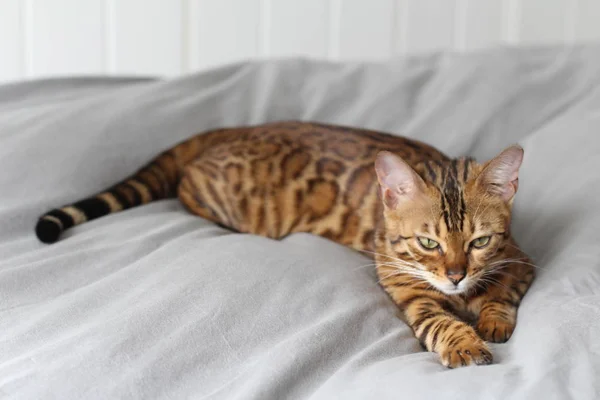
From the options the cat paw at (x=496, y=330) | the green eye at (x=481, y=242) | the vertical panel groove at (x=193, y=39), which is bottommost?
the cat paw at (x=496, y=330)

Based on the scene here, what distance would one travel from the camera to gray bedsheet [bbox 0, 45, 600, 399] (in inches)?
44.1

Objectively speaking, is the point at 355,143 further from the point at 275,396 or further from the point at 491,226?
the point at 275,396

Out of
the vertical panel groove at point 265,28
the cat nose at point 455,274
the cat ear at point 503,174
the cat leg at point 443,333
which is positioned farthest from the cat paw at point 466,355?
the vertical panel groove at point 265,28

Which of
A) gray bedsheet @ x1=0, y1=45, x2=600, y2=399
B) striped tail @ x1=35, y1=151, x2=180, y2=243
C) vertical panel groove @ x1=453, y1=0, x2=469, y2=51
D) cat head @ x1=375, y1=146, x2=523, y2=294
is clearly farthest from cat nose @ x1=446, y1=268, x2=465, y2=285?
vertical panel groove @ x1=453, y1=0, x2=469, y2=51

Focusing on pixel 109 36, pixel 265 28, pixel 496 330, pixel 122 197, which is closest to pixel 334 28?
pixel 265 28

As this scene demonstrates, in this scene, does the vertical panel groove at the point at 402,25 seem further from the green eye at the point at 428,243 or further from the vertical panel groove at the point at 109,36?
the green eye at the point at 428,243

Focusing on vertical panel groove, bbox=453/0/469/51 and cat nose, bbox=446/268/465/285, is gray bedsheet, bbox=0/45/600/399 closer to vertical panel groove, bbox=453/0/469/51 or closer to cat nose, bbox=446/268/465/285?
cat nose, bbox=446/268/465/285

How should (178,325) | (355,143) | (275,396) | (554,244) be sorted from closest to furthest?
(275,396) → (178,325) → (554,244) → (355,143)

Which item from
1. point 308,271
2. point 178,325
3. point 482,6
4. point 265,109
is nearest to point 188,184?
point 265,109

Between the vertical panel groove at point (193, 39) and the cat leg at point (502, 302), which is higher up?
the vertical panel groove at point (193, 39)

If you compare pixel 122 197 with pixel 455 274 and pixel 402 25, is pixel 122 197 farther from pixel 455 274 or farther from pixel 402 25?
pixel 402 25

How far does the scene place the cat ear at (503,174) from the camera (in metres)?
1.45

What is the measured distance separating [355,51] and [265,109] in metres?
0.59

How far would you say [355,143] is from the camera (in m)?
1.88
